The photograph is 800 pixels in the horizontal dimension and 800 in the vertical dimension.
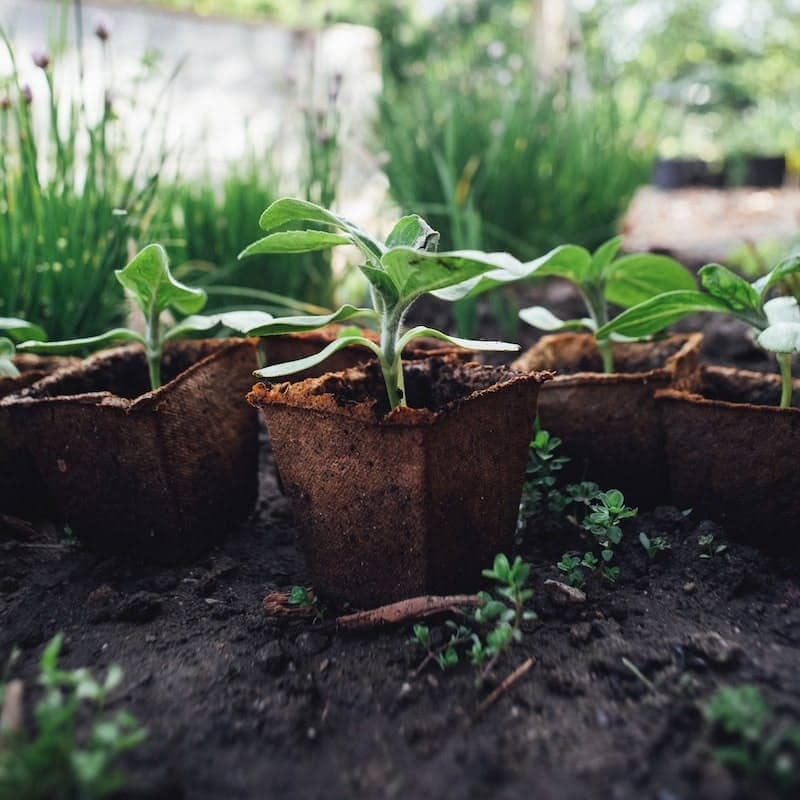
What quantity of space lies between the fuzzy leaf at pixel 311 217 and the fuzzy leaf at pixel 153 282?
Result: 0.67 feet

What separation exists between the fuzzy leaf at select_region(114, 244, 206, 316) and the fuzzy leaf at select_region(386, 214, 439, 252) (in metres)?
0.34

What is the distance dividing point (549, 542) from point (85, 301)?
1.12 m

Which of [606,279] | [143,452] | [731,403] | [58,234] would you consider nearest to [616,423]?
[731,403]

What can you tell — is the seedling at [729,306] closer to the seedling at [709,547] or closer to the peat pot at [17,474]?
the seedling at [709,547]

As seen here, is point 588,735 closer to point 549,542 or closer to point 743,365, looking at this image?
point 549,542

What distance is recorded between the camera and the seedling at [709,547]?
1.11m

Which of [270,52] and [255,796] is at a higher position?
[270,52]

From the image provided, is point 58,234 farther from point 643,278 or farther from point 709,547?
point 709,547

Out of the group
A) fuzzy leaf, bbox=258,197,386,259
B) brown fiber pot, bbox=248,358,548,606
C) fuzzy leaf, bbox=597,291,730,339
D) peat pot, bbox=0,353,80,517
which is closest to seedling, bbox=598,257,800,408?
fuzzy leaf, bbox=597,291,730,339

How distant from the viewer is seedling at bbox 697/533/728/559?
1.11 meters

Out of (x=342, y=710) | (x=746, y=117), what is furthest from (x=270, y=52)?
(x=746, y=117)

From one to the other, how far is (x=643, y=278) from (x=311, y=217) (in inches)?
28.5

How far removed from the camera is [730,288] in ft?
3.76

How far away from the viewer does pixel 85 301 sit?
1632 millimetres
